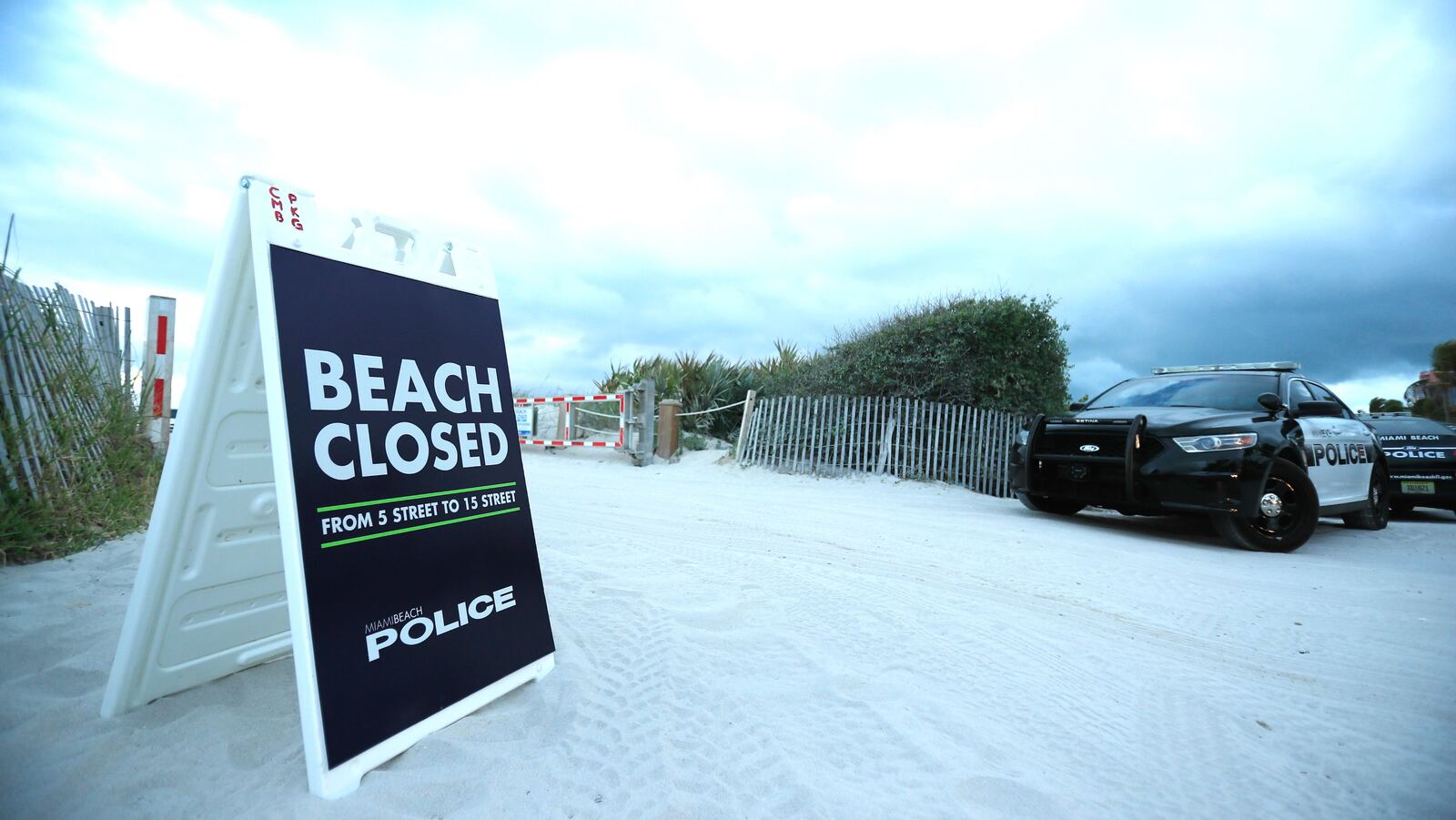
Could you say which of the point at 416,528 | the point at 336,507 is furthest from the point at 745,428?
the point at 336,507

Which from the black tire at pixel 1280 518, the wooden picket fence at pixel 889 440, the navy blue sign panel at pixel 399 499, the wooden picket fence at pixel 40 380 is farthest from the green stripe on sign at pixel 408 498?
the wooden picket fence at pixel 889 440

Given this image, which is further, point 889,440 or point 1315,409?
point 889,440

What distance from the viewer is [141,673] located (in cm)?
208

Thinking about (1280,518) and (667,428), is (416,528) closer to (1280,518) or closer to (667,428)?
(1280,518)

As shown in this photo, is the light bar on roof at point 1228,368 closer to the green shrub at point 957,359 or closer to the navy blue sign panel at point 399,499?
the green shrub at point 957,359

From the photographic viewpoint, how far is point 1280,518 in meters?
5.97

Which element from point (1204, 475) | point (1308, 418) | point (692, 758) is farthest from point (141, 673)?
point (1308, 418)

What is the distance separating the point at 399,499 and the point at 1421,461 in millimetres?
12263

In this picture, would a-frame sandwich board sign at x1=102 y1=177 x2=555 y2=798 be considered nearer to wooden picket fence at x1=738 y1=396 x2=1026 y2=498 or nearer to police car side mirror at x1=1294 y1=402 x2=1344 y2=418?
police car side mirror at x1=1294 y1=402 x2=1344 y2=418

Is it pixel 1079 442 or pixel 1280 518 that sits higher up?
pixel 1079 442

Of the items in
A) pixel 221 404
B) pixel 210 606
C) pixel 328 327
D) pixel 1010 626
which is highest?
pixel 328 327

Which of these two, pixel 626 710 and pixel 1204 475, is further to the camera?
pixel 1204 475

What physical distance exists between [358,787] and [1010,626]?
2.89 m

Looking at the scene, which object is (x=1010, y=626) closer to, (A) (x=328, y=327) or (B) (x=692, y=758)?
(B) (x=692, y=758)
